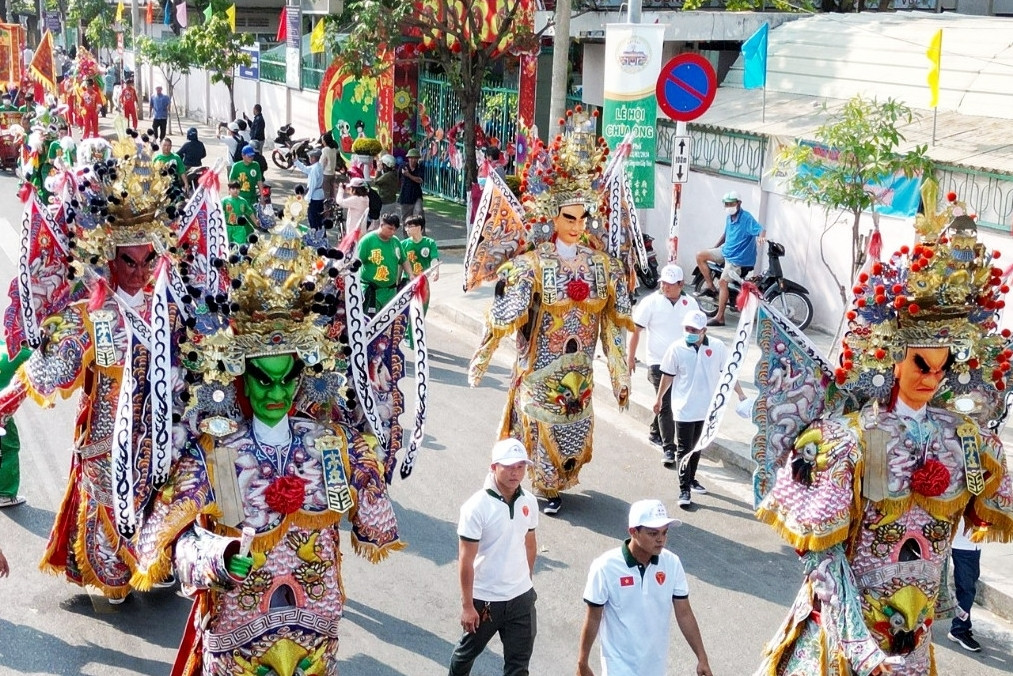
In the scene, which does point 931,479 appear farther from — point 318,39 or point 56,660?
point 318,39

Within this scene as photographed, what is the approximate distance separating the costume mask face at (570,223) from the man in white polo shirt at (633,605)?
3.83 m

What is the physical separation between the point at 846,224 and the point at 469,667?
898 centimetres

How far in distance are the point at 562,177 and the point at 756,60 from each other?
7.44 meters

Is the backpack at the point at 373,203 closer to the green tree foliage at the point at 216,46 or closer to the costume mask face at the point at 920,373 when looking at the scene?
the costume mask face at the point at 920,373

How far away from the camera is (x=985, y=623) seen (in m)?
7.61

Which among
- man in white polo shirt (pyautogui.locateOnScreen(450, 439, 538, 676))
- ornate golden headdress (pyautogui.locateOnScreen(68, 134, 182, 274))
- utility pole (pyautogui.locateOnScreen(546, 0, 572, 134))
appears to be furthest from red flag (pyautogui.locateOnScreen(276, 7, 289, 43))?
man in white polo shirt (pyautogui.locateOnScreen(450, 439, 538, 676))

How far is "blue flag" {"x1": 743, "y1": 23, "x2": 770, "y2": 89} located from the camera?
15.5 metres

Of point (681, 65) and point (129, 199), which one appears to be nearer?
point (129, 199)

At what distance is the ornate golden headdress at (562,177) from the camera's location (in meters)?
9.05

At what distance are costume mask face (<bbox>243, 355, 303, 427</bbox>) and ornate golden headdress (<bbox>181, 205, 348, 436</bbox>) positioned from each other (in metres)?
0.04

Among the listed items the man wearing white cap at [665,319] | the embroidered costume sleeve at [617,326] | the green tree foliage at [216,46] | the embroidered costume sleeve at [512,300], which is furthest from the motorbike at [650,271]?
the green tree foliage at [216,46]

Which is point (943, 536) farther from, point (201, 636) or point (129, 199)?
point (129, 199)

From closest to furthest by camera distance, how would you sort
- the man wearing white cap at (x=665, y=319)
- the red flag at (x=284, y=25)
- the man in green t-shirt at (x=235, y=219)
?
the man wearing white cap at (x=665, y=319)
the man in green t-shirt at (x=235, y=219)
the red flag at (x=284, y=25)

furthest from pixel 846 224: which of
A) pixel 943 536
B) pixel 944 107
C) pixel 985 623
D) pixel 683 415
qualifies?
pixel 943 536
